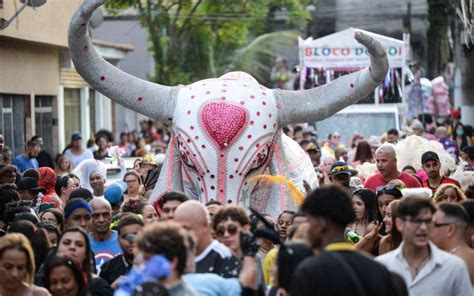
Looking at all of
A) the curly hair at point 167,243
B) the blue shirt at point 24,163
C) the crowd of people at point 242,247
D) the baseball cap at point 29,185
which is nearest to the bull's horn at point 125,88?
the crowd of people at point 242,247

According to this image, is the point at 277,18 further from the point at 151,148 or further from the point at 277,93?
the point at 277,93

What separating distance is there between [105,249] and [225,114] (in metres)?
1.77

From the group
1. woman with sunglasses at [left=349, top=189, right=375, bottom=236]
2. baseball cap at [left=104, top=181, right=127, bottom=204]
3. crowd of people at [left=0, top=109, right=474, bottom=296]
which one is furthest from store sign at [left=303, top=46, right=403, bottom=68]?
woman with sunglasses at [left=349, top=189, right=375, bottom=236]

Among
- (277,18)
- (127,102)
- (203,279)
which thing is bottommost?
(203,279)

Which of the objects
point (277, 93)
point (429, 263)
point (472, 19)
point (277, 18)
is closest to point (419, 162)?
point (472, 19)

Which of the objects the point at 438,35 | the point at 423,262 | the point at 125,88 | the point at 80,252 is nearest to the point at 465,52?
the point at 438,35

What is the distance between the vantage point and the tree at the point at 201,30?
38.3 meters

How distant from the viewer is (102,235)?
11.5 metres

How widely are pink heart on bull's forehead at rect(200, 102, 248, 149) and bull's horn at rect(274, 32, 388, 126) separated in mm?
546

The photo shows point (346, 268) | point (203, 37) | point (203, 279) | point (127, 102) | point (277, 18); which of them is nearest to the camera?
point (346, 268)

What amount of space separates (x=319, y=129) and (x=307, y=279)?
22348mm

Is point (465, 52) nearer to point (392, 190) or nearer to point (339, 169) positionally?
point (339, 169)

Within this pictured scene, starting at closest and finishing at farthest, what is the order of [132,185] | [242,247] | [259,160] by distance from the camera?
[242,247] < [259,160] < [132,185]

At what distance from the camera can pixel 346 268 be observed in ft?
22.5
